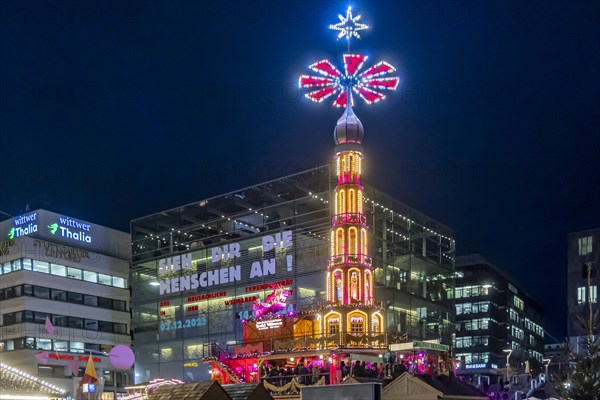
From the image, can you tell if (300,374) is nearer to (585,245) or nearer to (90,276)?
(90,276)

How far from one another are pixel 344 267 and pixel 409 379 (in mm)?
21814

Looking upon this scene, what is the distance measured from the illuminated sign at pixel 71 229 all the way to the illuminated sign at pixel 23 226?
1476 mm

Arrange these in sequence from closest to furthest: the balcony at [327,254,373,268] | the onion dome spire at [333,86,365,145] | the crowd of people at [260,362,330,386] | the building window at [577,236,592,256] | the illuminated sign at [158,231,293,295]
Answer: the crowd of people at [260,362,330,386], the balcony at [327,254,373,268], the onion dome spire at [333,86,365,145], the illuminated sign at [158,231,293,295], the building window at [577,236,592,256]

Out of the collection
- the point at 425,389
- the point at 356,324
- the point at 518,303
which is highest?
the point at 356,324

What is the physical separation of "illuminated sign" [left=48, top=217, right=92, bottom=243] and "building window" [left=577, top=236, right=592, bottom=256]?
176 feet

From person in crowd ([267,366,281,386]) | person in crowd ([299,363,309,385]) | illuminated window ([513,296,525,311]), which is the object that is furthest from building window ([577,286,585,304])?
illuminated window ([513,296,525,311])

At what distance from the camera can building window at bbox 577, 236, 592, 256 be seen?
88250 millimetres

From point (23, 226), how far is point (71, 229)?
4.19 m

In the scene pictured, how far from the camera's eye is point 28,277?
67.4m

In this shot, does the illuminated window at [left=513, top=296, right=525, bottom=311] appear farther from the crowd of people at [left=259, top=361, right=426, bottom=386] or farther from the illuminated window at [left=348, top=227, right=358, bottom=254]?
the crowd of people at [left=259, top=361, right=426, bottom=386]

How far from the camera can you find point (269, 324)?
53219 mm

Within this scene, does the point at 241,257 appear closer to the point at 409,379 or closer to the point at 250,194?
the point at 250,194

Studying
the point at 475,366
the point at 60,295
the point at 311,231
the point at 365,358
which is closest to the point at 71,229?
the point at 60,295

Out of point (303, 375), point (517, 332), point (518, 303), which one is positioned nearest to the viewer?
point (303, 375)
